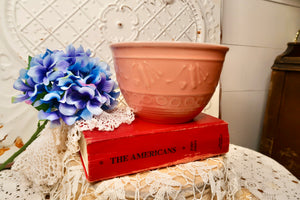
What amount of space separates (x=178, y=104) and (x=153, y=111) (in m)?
0.05

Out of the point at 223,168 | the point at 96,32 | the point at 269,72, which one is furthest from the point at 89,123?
→ the point at 269,72

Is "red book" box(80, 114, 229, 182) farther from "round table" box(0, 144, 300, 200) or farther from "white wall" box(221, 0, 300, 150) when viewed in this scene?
"white wall" box(221, 0, 300, 150)

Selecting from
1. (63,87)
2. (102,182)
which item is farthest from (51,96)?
(102,182)

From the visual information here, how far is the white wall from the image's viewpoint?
0.94m

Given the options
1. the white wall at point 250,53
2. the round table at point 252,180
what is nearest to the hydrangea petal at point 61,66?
the round table at point 252,180

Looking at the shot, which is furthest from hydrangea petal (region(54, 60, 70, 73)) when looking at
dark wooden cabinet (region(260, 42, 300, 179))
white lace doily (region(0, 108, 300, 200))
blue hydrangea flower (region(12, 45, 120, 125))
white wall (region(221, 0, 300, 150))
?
dark wooden cabinet (region(260, 42, 300, 179))

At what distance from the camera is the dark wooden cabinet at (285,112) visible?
87cm

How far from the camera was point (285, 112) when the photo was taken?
3.00 ft

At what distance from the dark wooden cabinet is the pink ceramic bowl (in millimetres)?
776

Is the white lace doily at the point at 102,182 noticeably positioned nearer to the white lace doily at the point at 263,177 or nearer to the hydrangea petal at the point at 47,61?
the white lace doily at the point at 263,177

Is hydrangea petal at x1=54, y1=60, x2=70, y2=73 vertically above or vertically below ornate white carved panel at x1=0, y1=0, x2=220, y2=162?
below

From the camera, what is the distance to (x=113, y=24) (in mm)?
675

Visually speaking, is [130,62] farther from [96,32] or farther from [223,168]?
[96,32]

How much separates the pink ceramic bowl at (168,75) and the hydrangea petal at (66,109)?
10 cm
